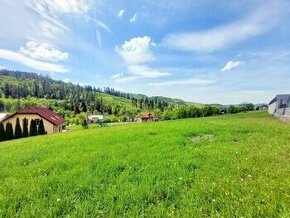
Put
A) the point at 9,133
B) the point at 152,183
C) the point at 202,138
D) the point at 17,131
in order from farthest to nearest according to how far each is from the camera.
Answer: the point at 17,131 < the point at 9,133 < the point at 202,138 < the point at 152,183

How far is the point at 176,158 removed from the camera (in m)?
10.2

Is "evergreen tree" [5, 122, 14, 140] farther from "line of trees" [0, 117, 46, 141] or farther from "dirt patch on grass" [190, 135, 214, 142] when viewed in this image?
"dirt patch on grass" [190, 135, 214, 142]

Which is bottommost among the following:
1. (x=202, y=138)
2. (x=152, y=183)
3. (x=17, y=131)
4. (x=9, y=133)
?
(x=9, y=133)

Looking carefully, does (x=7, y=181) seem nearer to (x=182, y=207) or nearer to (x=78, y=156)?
(x=78, y=156)

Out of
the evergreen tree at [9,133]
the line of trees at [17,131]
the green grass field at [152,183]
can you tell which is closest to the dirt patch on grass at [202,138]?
the green grass field at [152,183]

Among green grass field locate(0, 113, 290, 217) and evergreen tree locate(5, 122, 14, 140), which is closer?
green grass field locate(0, 113, 290, 217)

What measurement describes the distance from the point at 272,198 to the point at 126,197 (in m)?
3.37

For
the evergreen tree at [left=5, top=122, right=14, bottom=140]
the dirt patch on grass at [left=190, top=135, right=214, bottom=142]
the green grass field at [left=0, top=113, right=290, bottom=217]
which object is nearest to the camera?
the green grass field at [left=0, top=113, right=290, bottom=217]

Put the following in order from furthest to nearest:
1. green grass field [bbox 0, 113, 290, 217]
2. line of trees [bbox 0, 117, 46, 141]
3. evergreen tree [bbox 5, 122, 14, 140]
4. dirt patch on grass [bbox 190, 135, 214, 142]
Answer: evergreen tree [bbox 5, 122, 14, 140]
line of trees [bbox 0, 117, 46, 141]
dirt patch on grass [bbox 190, 135, 214, 142]
green grass field [bbox 0, 113, 290, 217]

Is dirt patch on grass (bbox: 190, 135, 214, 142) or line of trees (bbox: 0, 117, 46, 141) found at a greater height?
dirt patch on grass (bbox: 190, 135, 214, 142)

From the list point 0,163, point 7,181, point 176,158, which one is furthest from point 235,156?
point 0,163

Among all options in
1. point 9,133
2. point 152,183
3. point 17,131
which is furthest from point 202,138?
point 17,131

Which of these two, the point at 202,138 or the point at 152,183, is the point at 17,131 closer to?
the point at 202,138

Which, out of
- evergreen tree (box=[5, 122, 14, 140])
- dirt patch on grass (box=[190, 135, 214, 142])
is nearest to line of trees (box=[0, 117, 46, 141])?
evergreen tree (box=[5, 122, 14, 140])
